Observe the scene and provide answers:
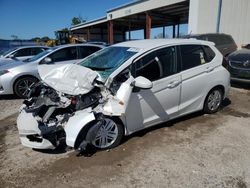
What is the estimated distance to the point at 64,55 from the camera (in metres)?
7.69

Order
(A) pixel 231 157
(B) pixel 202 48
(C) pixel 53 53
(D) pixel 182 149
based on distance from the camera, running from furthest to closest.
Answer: (C) pixel 53 53 < (B) pixel 202 48 < (D) pixel 182 149 < (A) pixel 231 157

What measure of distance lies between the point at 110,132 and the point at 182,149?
1179mm

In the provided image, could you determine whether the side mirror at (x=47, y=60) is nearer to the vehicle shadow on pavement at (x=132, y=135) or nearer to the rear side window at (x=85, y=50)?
the rear side window at (x=85, y=50)

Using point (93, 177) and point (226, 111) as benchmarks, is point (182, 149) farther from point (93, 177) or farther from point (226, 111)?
point (226, 111)

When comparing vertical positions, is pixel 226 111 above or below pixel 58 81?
below

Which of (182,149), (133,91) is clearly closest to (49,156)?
(133,91)

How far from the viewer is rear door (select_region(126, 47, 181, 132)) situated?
3877 mm

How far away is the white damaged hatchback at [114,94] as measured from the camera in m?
3.43

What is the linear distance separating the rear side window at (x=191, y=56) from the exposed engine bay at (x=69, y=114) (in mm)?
1414

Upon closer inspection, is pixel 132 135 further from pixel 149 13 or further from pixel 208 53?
pixel 149 13

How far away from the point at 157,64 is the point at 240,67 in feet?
15.2

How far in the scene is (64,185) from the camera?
298cm

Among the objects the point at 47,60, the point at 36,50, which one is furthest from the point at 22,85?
the point at 36,50

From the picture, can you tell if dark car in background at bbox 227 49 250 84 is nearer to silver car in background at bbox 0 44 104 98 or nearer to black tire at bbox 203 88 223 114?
black tire at bbox 203 88 223 114
